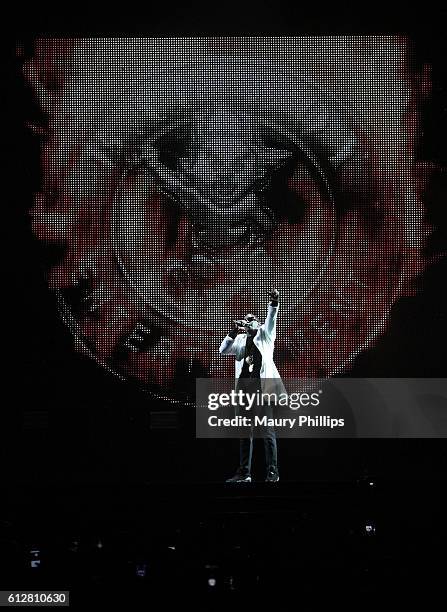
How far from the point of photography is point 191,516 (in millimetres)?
6570

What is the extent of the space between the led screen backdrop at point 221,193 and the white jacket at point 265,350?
0.23ft

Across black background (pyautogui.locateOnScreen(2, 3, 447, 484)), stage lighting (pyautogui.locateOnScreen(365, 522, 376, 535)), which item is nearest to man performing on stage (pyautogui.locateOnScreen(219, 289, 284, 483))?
black background (pyautogui.locateOnScreen(2, 3, 447, 484))

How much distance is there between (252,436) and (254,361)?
0.56 metres

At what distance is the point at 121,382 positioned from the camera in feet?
23.5

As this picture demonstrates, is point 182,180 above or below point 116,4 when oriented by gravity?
below

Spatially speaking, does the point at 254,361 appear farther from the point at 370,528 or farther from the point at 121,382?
the point at 370,528

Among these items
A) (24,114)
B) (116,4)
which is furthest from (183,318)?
(116,4)

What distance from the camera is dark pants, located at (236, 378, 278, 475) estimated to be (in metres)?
7.05

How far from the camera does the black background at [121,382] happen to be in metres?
7.12

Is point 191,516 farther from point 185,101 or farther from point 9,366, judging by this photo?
point 185,101

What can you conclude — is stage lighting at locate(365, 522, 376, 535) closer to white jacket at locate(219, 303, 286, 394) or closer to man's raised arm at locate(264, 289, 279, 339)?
white jacket at locate(219, 303, 286, 394)

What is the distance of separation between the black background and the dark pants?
0.13 meters

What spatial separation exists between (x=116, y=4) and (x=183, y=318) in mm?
2439

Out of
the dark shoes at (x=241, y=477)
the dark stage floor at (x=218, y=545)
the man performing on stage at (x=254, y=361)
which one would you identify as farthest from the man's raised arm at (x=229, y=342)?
the dark stage floor at (x=218, y=545)
